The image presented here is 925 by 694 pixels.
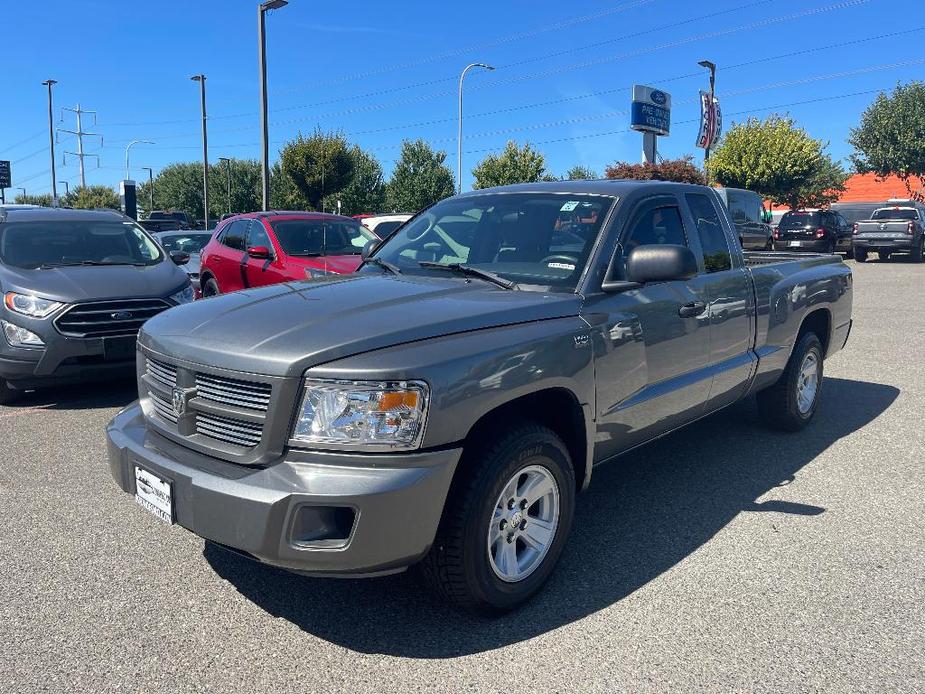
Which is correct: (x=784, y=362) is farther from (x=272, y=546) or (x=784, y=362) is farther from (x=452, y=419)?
(x=272, y=546)

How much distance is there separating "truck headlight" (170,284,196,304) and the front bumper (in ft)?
14.4

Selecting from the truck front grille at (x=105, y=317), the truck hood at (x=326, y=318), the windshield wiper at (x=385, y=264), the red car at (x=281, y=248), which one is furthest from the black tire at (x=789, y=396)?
the truck front grille at (x=105, y=317)

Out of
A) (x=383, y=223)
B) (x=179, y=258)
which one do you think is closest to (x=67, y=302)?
(x=179, y=258)

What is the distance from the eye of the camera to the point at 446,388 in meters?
2.64

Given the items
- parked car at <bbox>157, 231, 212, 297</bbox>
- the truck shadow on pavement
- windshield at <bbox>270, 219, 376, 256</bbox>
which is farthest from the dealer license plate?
parked car at <bbox>157, 231, 212, 297</bbox>

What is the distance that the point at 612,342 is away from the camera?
3.44m

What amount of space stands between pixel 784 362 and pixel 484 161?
44.6m

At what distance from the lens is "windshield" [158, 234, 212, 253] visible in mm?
15609

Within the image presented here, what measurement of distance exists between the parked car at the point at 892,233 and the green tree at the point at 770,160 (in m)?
11.0

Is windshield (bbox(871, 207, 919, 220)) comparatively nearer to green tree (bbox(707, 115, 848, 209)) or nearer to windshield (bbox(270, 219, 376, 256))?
green tree (bbox(707, 115, 848, 209))

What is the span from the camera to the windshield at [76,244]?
6934 mm

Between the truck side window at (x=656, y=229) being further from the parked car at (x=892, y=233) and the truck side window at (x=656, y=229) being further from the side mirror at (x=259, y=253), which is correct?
the parked car at (x=892, y=233)

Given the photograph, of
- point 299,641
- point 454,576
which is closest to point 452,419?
point 454,576

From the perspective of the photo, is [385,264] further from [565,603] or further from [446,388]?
[565,603]
